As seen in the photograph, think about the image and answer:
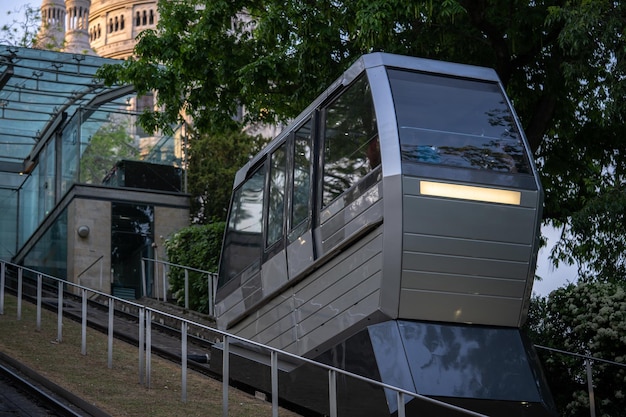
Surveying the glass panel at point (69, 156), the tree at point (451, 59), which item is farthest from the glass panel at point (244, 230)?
the glass panel at point (69, 156)

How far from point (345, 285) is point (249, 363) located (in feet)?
9.54

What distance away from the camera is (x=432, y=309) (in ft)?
35.7

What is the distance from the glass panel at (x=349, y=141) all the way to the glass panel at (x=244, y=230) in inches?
89.0

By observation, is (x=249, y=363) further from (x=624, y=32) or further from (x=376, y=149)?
(x=624, y=32)

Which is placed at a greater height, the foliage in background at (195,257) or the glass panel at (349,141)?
the glass panel at (349,141)

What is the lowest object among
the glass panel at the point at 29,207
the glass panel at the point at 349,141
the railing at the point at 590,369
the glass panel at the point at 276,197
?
the glass panel at the point at 29,207

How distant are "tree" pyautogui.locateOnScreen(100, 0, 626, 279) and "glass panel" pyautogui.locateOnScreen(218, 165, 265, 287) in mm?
2852

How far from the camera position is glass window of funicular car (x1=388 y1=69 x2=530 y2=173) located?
1110 centimetres

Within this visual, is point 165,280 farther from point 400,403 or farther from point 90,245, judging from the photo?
point 400,403

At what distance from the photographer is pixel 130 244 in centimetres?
2958

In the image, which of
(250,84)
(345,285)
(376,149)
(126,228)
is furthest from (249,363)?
(126,228)

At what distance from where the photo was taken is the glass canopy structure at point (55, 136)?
3039 centimetres

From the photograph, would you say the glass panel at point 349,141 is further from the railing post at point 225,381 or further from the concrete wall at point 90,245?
the concrete wall at point 90,245

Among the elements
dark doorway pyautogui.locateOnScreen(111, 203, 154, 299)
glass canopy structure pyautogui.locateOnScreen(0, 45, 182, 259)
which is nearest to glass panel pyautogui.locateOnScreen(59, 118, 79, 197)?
glass canopy structure pyautogui.locateOnScreen(0, 45, 182, 259)
